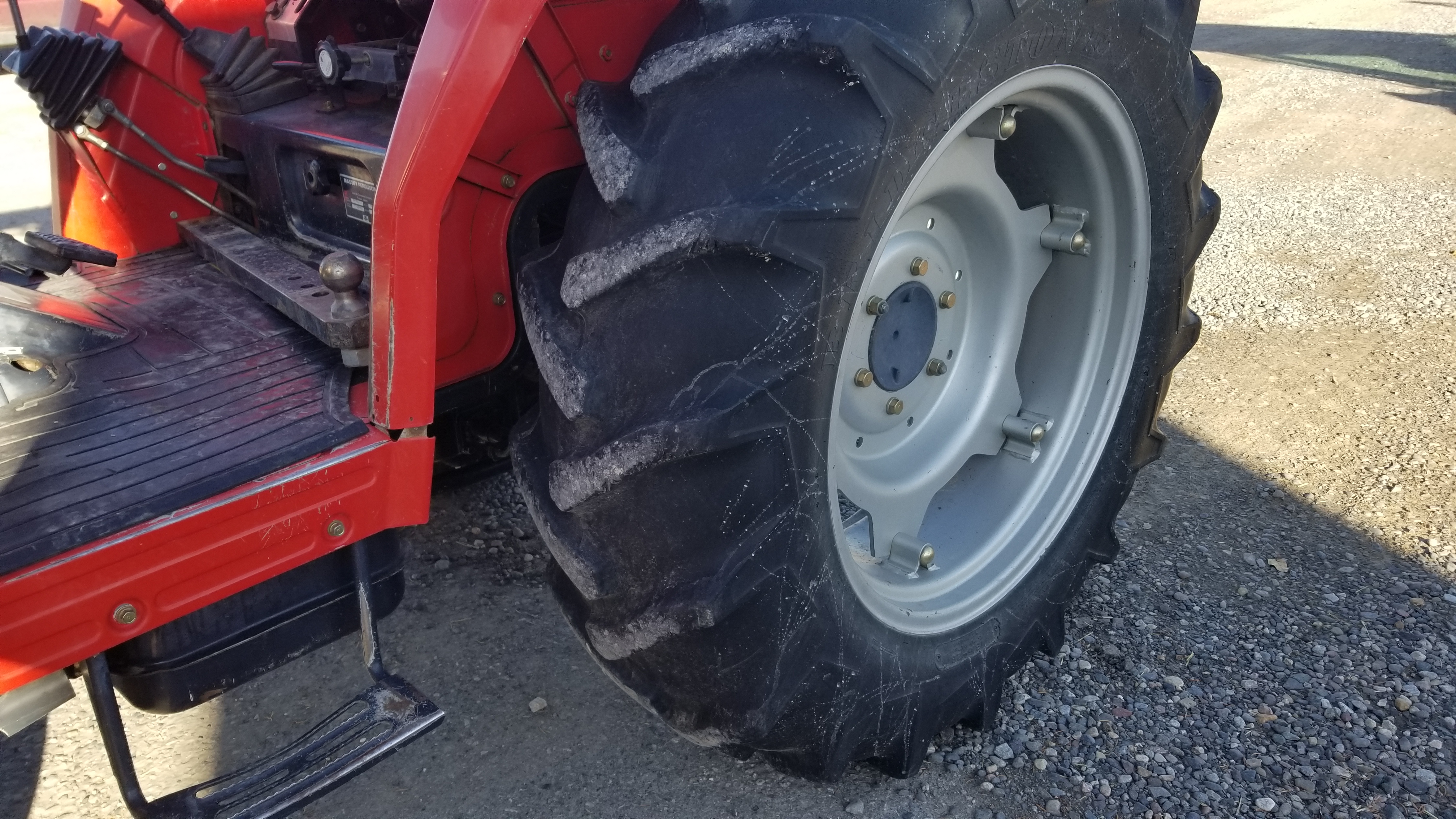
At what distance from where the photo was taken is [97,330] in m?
1.67

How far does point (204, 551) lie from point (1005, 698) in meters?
1.42

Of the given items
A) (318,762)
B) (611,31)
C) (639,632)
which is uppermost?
(611,31)

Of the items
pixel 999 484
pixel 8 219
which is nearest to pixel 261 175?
pixel 999 484

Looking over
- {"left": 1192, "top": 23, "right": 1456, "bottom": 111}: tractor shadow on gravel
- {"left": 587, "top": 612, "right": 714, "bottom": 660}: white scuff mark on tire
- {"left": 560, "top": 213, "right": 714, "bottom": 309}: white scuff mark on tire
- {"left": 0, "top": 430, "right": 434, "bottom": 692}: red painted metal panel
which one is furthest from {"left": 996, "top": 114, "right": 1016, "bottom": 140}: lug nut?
{"left": 1192, "top": 23, "right": 1456, "bottom": 111}: tractor shadow on gravel

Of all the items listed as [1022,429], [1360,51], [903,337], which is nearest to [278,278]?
[903,337]

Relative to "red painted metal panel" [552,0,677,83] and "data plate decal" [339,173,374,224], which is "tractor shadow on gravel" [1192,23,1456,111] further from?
"data plate decal" [339,173,374,224]

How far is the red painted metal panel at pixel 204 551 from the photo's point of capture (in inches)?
45.4

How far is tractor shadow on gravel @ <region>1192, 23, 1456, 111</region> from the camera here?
6.44 meters

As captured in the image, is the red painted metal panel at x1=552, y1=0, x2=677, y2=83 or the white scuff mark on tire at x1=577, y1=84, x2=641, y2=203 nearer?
the white scuff mark on tire at x1=577, y1=84, x2=641, y2=203

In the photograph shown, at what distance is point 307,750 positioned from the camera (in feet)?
4.50

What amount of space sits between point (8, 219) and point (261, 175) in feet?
12.0

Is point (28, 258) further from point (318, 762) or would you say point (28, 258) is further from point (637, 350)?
point (637, 350)

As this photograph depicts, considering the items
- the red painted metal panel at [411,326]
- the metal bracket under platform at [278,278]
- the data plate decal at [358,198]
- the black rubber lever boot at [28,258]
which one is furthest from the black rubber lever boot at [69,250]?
the red painted metal panel at [411,326]

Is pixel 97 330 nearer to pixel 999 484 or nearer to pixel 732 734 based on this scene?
pixel 732 734
